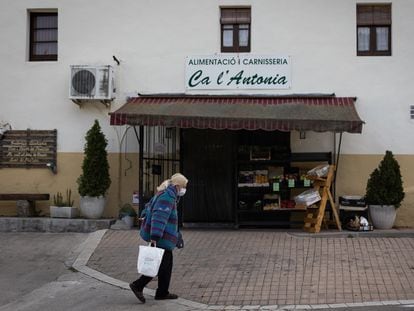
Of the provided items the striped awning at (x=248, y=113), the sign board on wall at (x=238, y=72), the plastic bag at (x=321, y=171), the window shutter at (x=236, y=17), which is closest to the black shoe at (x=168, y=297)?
the striped awning at (x=248, y=113)

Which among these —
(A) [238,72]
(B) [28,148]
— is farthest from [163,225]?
(B) [28,148]

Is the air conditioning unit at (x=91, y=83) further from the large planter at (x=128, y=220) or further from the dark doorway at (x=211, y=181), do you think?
the large planter at (x=128, y=220)

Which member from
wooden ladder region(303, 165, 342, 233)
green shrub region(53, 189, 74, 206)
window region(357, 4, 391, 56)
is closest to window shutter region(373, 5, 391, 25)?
window region(357, 4, 391, 56)

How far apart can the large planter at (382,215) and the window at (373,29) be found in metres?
3.42

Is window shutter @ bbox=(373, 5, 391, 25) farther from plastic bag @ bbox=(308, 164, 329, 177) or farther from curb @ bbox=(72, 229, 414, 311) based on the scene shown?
curb @ bbox=(72, 229, 414, 311)

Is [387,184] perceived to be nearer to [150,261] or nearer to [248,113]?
[248,113]

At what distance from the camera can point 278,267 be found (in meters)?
9.12

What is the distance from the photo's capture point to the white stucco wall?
12.6m

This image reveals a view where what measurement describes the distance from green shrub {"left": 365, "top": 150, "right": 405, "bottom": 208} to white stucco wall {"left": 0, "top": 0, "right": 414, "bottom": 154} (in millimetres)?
842

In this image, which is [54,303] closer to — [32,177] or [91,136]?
[91,136]

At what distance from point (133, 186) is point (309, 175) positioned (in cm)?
399

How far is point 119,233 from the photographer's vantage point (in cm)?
1190

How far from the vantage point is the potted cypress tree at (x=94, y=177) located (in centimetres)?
1239

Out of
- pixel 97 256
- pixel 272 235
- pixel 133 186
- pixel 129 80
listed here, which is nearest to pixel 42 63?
pixel 129 80
